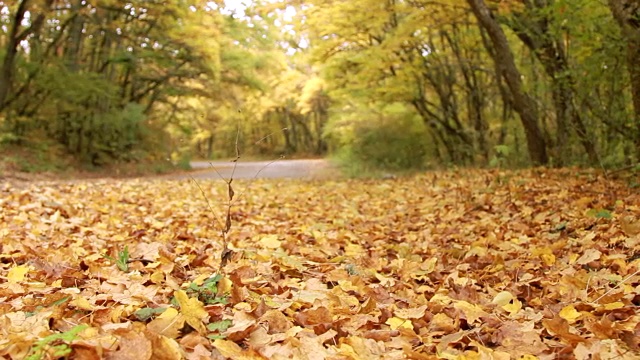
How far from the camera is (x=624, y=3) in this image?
17.3 feet

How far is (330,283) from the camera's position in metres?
2.95

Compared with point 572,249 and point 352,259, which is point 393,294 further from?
point 572,249

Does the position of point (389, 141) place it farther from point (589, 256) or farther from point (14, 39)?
point (589, 256)

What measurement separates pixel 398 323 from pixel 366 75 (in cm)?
1035

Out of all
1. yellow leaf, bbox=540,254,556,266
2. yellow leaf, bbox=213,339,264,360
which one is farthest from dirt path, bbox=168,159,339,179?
yellow leaf, bbox=213,339,264,360

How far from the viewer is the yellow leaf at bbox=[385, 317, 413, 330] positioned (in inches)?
82.7

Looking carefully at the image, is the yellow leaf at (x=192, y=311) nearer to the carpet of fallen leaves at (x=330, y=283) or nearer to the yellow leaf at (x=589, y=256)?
the carpet of fallen leaves at (x=330, y=283)

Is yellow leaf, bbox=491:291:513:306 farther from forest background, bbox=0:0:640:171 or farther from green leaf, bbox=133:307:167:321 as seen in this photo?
forest background, bbox=0:0:640:171

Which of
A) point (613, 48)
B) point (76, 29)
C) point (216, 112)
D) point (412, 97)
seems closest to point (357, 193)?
point (613, 48)

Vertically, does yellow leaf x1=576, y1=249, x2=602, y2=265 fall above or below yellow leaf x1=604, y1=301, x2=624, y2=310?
above

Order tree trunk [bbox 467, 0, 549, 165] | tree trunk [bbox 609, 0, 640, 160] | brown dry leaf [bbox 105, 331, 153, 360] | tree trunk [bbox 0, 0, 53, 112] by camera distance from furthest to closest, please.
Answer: tree trunk [bbox 0, 0, 53, 112] → tree trunk [bbox 467, 0, 549, 165] → tree trunk [bbox 609, 0, 640, 160] → brown dry leaf [bbox 105, 331, 153, 360]

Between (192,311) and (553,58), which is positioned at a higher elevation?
(553,58)

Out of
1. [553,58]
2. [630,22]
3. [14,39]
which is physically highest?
[14,39]

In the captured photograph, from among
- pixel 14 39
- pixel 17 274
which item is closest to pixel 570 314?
pixel 17 274
